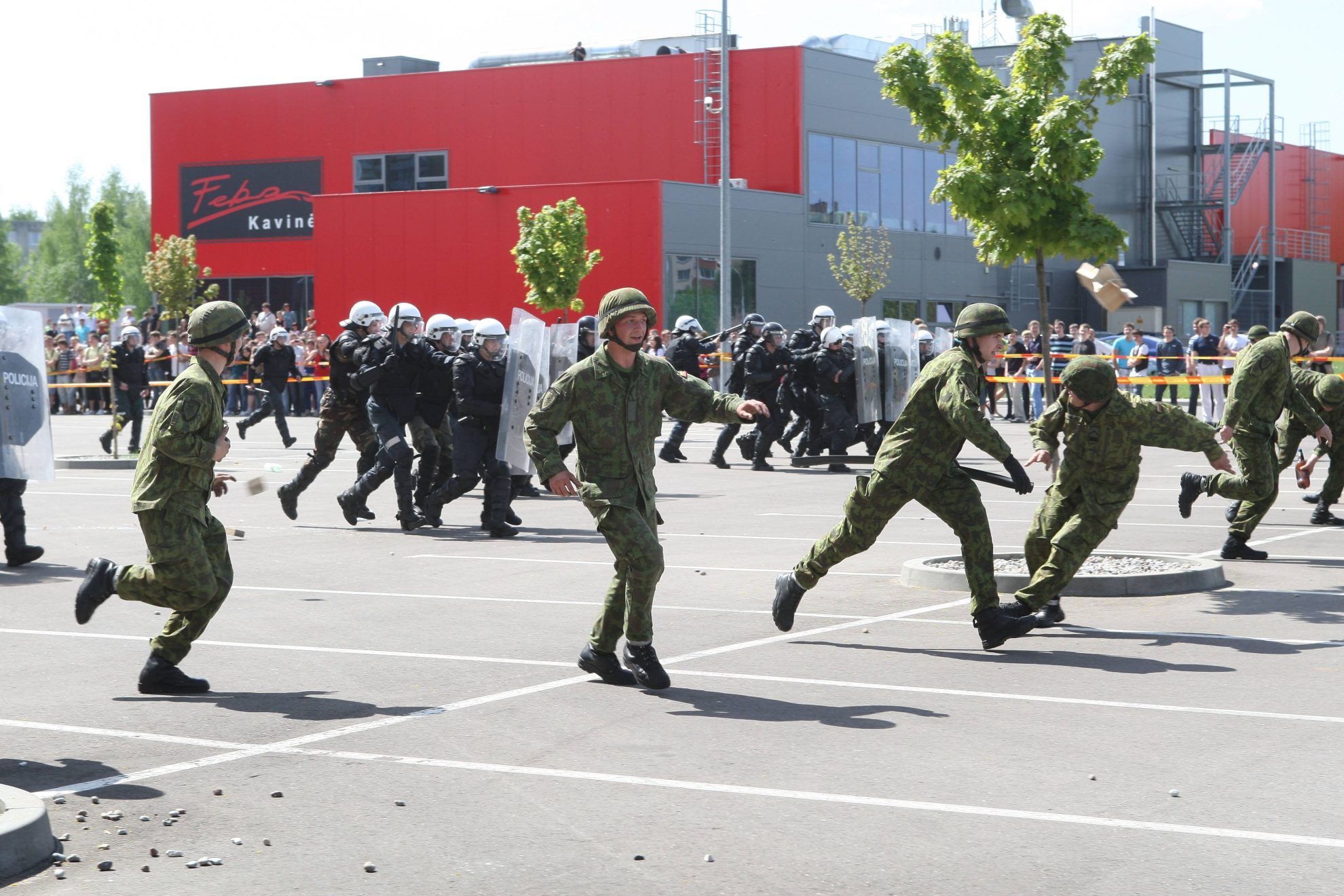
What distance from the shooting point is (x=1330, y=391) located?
43.8 feet

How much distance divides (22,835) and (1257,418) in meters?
9.14

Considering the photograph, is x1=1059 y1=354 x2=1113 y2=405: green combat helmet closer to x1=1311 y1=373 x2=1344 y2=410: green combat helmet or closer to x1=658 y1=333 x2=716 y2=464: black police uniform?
x1=1311 y1=373 x2=1344 y2=410: green combat helmet

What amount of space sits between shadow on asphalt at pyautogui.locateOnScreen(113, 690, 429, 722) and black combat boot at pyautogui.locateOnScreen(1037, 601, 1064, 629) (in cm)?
348

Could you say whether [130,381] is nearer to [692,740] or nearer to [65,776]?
[65,776]

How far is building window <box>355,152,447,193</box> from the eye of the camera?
168ft

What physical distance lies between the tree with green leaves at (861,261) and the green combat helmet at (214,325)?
3942 centimetres

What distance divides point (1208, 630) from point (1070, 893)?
4.92m

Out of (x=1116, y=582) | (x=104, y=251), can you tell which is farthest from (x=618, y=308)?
(x=104, y=251)

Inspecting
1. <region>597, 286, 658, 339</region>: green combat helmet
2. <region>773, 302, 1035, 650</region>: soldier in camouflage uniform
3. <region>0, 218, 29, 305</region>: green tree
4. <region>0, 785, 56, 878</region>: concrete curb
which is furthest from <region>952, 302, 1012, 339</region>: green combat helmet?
<region>0, 218, 29, 305</region>: green tree

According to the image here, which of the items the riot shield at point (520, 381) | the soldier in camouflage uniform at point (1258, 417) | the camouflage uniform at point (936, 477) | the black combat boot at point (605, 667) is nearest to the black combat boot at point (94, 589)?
the black combat boot at point (605, 667)

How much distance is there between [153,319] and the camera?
45.4 meters

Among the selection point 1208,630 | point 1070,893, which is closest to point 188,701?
point 1070,893

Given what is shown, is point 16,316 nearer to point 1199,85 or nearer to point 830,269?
point 830,269

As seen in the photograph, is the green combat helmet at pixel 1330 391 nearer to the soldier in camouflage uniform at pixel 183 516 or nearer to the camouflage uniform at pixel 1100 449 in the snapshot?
the camouflage uniform at pixel 1100 449
